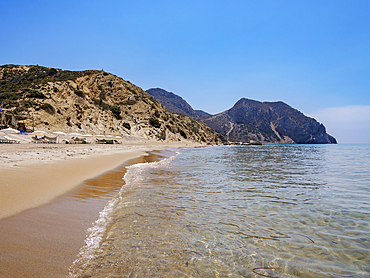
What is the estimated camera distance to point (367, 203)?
6449 mm

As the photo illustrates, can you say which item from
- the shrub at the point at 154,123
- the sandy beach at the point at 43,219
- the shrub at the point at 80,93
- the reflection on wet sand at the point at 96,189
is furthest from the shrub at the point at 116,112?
the sandy beach at the point at 43,219

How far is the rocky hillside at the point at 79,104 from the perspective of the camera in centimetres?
3912

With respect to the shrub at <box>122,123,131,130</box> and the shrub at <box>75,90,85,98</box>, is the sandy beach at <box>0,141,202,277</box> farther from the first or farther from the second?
the shrub at <box>122,123,131,130</box>

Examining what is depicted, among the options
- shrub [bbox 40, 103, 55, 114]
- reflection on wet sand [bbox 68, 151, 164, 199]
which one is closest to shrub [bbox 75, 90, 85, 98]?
shrub [bbox 40, 103, 55, 114]

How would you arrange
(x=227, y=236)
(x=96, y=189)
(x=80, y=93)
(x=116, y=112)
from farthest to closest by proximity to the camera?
1. (x=116, y=112)
2. (x=80, y=93)
3. (x=96, y=189)
4. (x=227, y=236)

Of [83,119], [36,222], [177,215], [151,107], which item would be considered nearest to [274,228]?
[177,215]

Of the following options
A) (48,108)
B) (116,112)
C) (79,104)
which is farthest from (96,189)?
(116,112)

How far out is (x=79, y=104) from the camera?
4609 centimetres

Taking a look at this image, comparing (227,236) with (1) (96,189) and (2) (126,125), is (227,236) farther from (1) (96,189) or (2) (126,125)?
(2) (126,125)

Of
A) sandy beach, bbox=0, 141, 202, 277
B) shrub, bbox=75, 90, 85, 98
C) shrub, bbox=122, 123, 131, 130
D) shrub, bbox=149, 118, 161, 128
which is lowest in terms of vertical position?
sandy beach, bbox=0, 141, 202, 277

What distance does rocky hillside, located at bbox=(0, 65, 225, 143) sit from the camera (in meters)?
39.1

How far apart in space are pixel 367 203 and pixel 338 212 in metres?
1.71

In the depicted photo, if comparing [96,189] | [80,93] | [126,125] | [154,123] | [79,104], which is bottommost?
[96,189]

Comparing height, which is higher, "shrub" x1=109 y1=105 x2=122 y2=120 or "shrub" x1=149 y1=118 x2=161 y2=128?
"shrub" x1=109 y1=105 x2=122 y2=120
